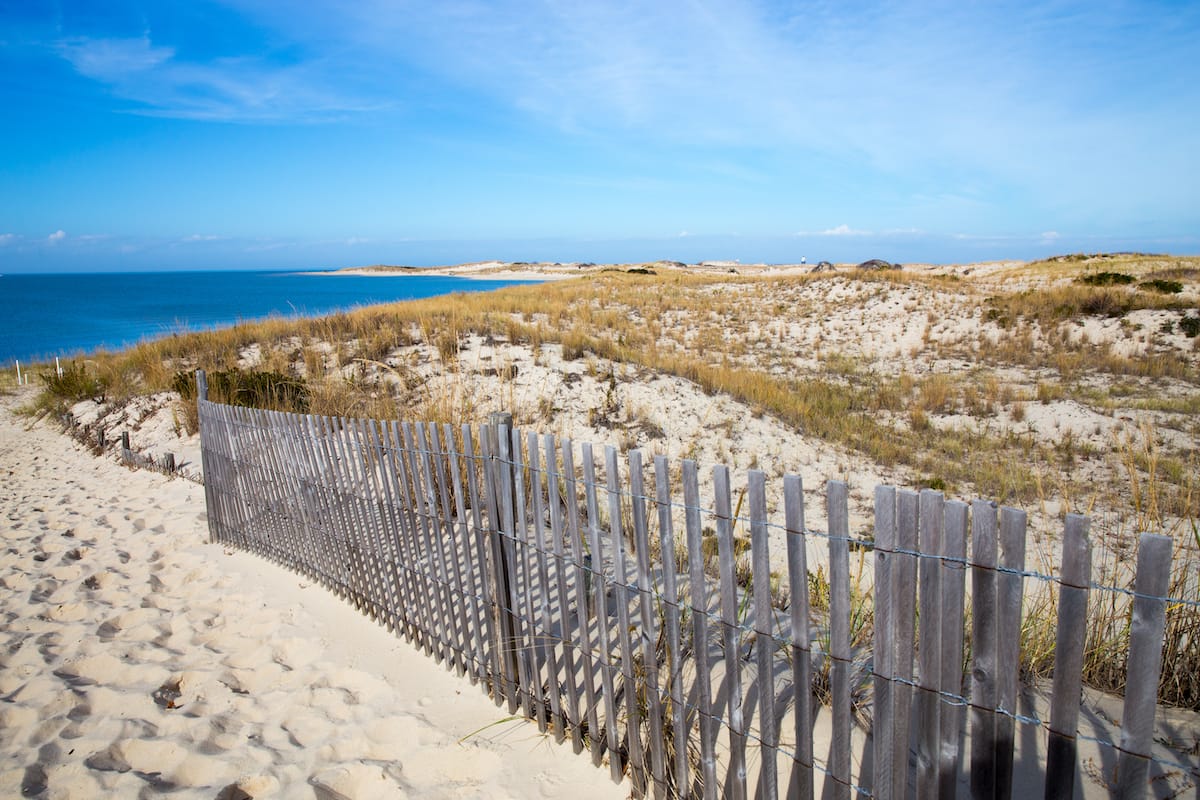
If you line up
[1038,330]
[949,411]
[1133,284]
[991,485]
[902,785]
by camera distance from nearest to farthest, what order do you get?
[902,785]
[991,485]
[949,411]
[1038,330]
[1133,284]

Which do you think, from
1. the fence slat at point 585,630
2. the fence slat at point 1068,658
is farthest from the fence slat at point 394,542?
the fence slat at point 1068,658

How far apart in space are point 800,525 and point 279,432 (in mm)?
4338

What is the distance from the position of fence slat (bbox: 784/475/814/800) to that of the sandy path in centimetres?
99

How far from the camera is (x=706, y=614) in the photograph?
2.40 meters

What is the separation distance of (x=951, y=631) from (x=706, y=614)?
2.82 feet

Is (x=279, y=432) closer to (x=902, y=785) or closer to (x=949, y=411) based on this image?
(x=902, y=785)

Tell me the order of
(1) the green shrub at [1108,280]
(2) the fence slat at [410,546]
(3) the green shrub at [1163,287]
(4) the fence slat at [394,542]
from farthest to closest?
(1) the green shrub at [1108,280]
(3) the green shrub at [1163,287]
(4) the fence slat at [394,542]
(2) the fence slat at [410,546]

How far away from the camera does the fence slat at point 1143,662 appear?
144 centimetres

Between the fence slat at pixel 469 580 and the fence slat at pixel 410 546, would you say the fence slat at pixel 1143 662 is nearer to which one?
the fence slat at pixel 469 580

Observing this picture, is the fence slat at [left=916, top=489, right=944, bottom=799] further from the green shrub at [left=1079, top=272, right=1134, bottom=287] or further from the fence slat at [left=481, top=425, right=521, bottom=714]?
the green shrub at [left=1079, top=272, right=1134, bottom=287]

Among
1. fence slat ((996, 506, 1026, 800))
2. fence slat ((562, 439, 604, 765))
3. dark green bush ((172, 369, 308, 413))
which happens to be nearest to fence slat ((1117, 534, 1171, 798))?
fence slat ((996, 506, 1026, 800))

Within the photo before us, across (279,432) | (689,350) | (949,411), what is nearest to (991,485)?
(949,411)

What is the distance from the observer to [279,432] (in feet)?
16.4

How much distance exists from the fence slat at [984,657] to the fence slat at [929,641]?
0.09 meters
